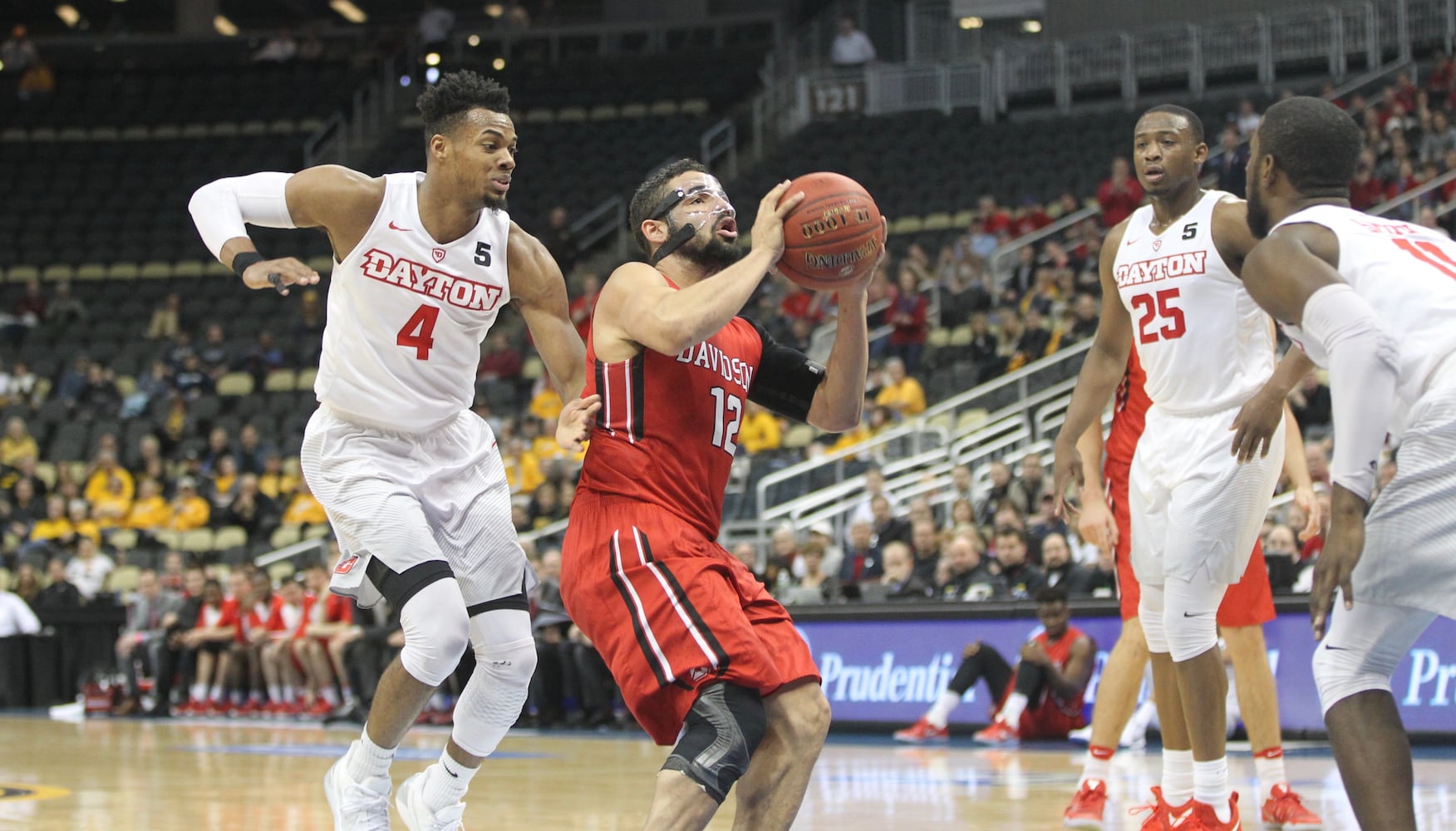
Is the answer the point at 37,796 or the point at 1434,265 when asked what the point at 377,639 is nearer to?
the point at 37,796

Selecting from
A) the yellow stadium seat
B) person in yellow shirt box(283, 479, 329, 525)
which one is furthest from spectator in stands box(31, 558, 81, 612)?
the yellow stadium seat

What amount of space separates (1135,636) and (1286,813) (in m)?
0.91

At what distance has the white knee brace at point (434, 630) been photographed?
4867mm

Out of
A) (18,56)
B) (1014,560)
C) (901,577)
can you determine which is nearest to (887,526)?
(901,577)

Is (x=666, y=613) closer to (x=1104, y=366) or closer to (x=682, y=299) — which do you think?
(x=682, y=299)

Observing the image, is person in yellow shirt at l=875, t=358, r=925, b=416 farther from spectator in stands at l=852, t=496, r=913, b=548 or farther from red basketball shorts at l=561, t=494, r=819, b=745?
red basketball shorts at l=561, t=494, r=819, b=745

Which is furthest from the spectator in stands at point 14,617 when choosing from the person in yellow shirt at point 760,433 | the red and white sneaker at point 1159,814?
the red and white sneaker at point 1159,814

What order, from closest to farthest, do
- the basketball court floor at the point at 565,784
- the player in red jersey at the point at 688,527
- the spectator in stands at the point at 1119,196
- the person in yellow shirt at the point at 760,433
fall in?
the player in red jersey at the point at 688,527 → the basketball court floor at the point at 565,784 → the person in yellow shirt at the point at 760,433 → the spectator in stands at the point at 1119,196

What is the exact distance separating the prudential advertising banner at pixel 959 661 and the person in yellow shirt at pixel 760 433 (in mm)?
4112

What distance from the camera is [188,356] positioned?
2067 centimetres

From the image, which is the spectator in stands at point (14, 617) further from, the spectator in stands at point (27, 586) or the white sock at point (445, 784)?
the white sock at point (445, 784)

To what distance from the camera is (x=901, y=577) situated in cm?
1187

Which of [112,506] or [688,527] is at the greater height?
[688,527]

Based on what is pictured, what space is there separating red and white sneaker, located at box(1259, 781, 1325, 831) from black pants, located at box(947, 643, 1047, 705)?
4.40 metres
